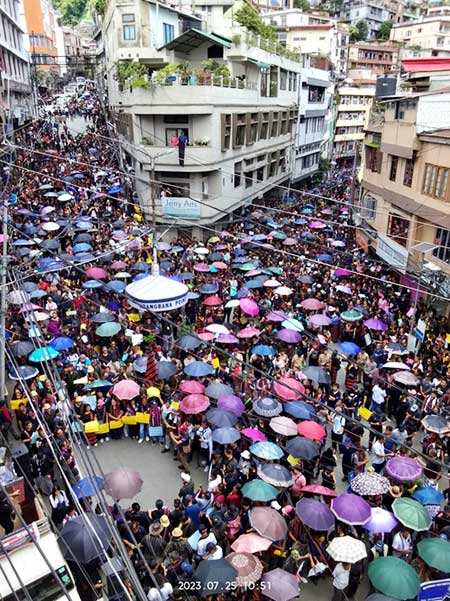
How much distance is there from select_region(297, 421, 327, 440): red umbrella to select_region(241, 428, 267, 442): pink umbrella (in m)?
0.88

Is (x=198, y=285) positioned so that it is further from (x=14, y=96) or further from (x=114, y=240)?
(x=14, y=96)

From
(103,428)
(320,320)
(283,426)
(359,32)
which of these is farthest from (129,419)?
(359,32)

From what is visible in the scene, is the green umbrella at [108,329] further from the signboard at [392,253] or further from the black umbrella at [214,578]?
the signboard at [392,253]

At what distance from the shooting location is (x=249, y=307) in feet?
61.1

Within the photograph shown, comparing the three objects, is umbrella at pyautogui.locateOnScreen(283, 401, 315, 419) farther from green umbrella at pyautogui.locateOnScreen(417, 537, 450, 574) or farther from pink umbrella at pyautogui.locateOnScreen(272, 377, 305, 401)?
green umbrella at pyautogui.locateOnScreen(417, 537, 450, 574)

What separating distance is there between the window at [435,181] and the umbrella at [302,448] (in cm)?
1377

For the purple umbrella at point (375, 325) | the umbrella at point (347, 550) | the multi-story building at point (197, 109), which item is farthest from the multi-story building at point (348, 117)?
the umbrella at point (347, 550)

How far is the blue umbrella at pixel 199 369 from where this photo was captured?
1410 centimetres

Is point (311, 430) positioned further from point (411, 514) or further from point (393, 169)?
point (393, 169)

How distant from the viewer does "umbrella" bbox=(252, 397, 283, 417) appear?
12.6 metres

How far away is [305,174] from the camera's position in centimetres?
5581

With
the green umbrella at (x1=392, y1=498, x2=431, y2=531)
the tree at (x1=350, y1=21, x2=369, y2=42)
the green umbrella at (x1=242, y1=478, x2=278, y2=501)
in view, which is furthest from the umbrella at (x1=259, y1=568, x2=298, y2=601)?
the tree at (x1=350, y1=21, x2=369, y2=42)

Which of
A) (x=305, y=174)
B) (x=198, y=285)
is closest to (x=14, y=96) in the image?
(x=305, y=174)

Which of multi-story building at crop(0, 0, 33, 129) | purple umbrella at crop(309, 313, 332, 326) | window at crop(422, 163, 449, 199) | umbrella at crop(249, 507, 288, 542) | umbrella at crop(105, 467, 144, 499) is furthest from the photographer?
multi-story building at crop(0, 0, 33, 129)
